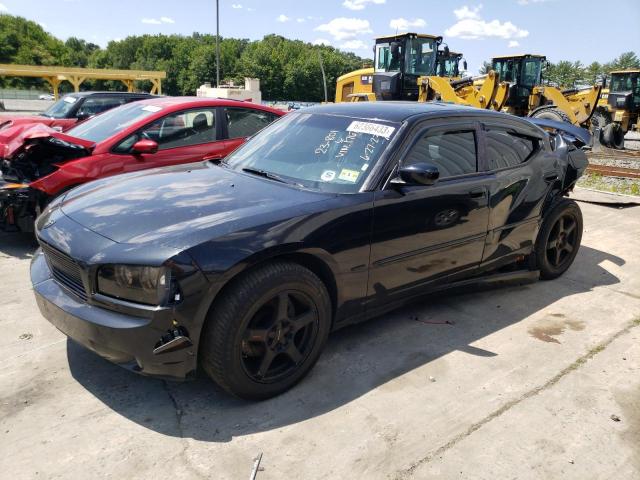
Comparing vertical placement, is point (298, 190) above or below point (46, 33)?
below

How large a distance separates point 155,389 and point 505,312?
274 cm

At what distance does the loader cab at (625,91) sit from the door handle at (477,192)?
751 inches

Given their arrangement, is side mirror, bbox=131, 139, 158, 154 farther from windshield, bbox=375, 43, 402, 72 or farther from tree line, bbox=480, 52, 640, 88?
tree line, bbox=480, 52, 640, 88

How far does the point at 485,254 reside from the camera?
4.01 meters

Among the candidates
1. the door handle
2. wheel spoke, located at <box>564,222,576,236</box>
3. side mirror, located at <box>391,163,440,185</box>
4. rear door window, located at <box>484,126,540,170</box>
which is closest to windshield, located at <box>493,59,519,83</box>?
wheel spoke, located at <box>564,222,576,236</box>

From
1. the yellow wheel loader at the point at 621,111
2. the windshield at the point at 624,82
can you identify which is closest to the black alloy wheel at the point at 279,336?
the yellow wheel loader at the point at 621,111

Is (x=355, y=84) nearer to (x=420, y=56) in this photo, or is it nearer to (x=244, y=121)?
(x=420, y=56)

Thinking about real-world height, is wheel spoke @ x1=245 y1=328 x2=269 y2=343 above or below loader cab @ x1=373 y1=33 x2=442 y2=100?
below

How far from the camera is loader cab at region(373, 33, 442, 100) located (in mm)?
15680

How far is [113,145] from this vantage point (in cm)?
526

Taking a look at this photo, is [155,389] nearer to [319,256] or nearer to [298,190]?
[319,256]

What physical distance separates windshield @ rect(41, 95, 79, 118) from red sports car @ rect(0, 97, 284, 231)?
3598mm

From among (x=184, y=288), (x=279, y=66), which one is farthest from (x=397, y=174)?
(x=279, y=66)

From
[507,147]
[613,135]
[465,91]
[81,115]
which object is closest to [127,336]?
[507,147]
